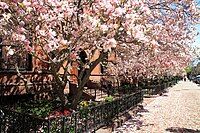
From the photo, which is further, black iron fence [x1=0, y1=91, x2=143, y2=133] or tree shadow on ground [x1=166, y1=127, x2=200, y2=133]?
tree shadow on ground [x1=166, y1=127, x2=200, y2=133]

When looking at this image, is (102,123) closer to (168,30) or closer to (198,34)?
(168,30)

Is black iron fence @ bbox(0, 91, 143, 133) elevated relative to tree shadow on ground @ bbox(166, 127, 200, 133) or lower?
elevated

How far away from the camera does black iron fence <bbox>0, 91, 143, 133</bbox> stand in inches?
359

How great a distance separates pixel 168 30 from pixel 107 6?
23.6 feet

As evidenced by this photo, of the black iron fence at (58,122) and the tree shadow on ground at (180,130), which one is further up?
the black iron fence at (58,122)

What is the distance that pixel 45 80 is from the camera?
61.7 ft

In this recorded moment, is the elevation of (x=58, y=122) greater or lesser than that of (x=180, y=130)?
greater

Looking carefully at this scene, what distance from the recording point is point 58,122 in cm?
929

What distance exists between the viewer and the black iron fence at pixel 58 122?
911 cm

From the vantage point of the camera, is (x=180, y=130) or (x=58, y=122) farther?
(x=180, y=130)

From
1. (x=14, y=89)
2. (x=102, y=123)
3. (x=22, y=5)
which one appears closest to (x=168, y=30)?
(x=102, y=123)

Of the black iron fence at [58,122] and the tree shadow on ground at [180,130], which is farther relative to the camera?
the tree shadow on ground at [180,130]

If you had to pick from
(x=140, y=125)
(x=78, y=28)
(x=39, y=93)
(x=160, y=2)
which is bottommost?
(x=140, y=125)

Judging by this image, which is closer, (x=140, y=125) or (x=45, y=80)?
(x=140, y=125)
